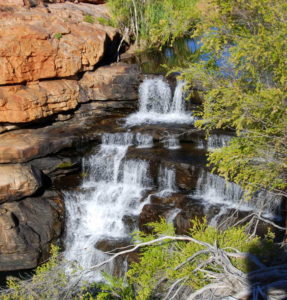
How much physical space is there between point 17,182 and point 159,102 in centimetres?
783

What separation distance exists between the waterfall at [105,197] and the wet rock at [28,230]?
610 millimetres

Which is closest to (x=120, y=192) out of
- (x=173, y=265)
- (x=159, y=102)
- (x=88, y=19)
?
(x=159, y=102)

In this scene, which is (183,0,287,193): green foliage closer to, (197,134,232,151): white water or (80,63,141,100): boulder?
(197,134,232,151): white water

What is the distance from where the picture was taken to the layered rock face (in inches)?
494

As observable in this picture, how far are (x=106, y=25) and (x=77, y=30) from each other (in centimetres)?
460

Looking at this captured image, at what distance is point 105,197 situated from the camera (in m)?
13.7

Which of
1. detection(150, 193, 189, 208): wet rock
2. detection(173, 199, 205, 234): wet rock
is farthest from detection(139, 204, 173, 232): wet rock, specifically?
detection(173, 199, 205, 234): wet rock

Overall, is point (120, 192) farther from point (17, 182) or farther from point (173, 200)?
point (17, 182)

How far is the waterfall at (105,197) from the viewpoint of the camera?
12766 mm

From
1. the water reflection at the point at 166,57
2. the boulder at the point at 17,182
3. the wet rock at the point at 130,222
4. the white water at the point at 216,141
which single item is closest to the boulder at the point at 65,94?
the water reflection at the point at 166,57

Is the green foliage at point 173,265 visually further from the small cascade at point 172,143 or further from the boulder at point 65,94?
the boulder at point 65,94

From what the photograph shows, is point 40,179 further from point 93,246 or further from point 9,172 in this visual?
point 93,246

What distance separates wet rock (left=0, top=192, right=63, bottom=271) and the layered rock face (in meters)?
0.03

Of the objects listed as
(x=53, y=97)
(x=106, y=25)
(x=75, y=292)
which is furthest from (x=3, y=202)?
(x=106, y=25)
